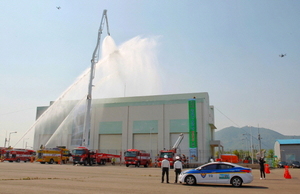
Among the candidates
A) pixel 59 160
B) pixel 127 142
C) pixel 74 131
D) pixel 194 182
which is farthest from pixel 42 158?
pixel 194 182

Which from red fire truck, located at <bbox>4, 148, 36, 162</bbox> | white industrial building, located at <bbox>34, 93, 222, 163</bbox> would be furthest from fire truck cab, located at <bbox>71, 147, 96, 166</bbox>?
white industrial building, located at <bbox>34, 93, 222, 163</bbox>

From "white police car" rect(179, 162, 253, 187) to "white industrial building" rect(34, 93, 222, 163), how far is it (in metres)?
43.1

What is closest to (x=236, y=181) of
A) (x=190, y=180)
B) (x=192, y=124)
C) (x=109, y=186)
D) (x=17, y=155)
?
(x=190, y=180)

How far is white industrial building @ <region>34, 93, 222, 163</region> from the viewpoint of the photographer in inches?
2405

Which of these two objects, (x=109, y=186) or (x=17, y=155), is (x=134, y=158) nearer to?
(x=17, y=155)

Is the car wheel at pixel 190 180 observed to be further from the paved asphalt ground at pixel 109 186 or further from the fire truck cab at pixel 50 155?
the fire truck cab at pixel 50 155

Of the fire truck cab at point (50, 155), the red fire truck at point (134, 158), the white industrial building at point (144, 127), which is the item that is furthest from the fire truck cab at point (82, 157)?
the white industrial building at point (144, 127)

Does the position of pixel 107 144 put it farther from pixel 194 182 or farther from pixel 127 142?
pixel 194 182

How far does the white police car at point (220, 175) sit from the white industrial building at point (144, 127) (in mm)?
43148

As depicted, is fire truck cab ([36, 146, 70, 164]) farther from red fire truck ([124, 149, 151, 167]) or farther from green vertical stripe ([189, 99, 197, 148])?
green vertical stripe ([189, 99, 197, 148])

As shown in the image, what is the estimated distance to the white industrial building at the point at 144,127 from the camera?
61.1 m

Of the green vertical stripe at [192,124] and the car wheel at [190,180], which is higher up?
the green vertical stripe at [192,124]

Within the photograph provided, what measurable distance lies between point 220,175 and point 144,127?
159 feet

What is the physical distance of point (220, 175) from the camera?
1539 centimetres
